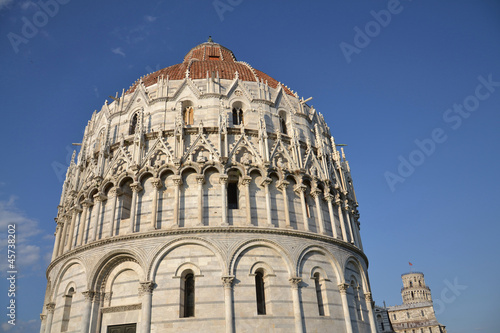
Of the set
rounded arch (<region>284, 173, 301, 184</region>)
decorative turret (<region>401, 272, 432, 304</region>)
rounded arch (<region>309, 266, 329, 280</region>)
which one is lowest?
rounded arch (<region>309, 266, 329, 280</region>)

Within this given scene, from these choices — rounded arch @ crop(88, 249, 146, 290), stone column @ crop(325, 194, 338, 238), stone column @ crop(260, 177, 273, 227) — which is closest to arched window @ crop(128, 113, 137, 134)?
rounded arch @ crop(88, 249, 146, 290)

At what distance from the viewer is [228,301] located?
15594 millimetres

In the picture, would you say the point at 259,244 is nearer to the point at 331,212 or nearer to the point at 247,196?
the point at 247,196

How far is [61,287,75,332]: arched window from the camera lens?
17594mm

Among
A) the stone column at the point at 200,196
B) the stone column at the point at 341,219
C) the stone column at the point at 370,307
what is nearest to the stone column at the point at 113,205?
the stone column at the point at 200,196

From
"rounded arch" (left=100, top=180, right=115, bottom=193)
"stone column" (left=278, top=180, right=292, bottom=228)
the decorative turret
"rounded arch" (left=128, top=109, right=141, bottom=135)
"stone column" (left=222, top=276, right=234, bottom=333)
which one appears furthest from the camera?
the decorative turret

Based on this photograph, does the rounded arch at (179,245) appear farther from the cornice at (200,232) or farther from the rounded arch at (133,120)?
the rounded arch at (133,120)

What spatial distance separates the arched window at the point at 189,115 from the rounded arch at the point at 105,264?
818 centimetres

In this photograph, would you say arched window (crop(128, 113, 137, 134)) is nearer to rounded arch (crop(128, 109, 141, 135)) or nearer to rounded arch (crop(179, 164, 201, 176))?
rounded arch (crop(128, 109, 141, 135))

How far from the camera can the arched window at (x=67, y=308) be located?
17.6 m

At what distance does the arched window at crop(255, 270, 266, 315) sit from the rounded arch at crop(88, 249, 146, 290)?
230 inches

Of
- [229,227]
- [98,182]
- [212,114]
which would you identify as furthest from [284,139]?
[98,182]


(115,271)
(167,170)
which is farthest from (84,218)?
(167,170)

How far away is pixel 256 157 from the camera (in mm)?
19609
